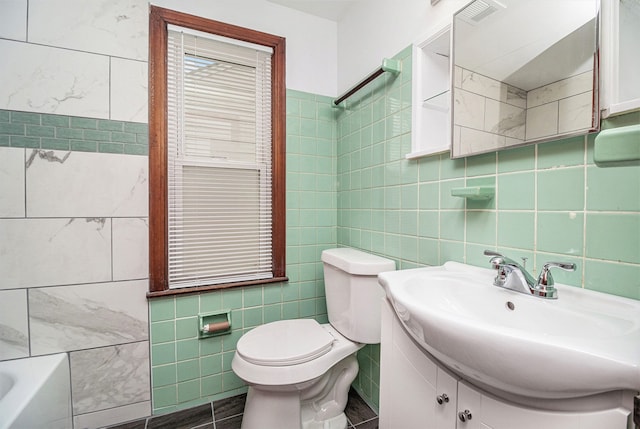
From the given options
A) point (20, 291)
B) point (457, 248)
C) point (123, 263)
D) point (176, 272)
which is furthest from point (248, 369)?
point (20, 291)

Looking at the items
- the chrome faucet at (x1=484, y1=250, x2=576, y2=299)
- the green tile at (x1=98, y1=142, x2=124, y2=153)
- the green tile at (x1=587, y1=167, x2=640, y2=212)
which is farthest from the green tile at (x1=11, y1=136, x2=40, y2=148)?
the green tile at (x1=587, y1=167, x2=640, y2=212)

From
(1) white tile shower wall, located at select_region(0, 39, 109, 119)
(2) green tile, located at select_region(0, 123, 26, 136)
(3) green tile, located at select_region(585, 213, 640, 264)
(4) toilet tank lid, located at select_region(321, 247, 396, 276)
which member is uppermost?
(1) white tile shower wall, located at select_region(0, 39, 109, 119)

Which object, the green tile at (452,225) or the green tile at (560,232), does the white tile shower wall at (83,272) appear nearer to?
the green tile at (452,225)

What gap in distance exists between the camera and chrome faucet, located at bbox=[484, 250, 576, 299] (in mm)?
706

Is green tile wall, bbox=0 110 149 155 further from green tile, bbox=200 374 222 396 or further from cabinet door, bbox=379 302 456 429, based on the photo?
cabinet door, bbox=379 302 456 429

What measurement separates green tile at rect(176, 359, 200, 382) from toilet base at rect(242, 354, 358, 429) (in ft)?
1.35

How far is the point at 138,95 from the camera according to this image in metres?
1.39

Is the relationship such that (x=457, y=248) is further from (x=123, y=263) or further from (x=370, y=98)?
(x=123, y=263)

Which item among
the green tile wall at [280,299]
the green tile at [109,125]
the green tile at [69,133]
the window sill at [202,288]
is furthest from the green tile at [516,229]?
the green tile at [69,133]

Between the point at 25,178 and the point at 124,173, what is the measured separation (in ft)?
1.20

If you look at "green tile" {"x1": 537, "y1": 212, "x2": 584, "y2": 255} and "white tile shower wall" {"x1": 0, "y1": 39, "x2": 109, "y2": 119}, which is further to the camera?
"white tile shower wall" {"x1": 0, "y1": 39, "x2": 109, "y2": 119}

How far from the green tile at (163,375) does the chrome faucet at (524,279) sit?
157cm

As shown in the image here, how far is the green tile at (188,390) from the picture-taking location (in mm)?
1483

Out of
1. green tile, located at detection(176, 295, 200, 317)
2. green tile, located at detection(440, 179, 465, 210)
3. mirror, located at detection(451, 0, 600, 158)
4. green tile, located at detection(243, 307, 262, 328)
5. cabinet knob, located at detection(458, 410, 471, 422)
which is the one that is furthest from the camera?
green tile, located at detection(243, 307, 262, 328)
